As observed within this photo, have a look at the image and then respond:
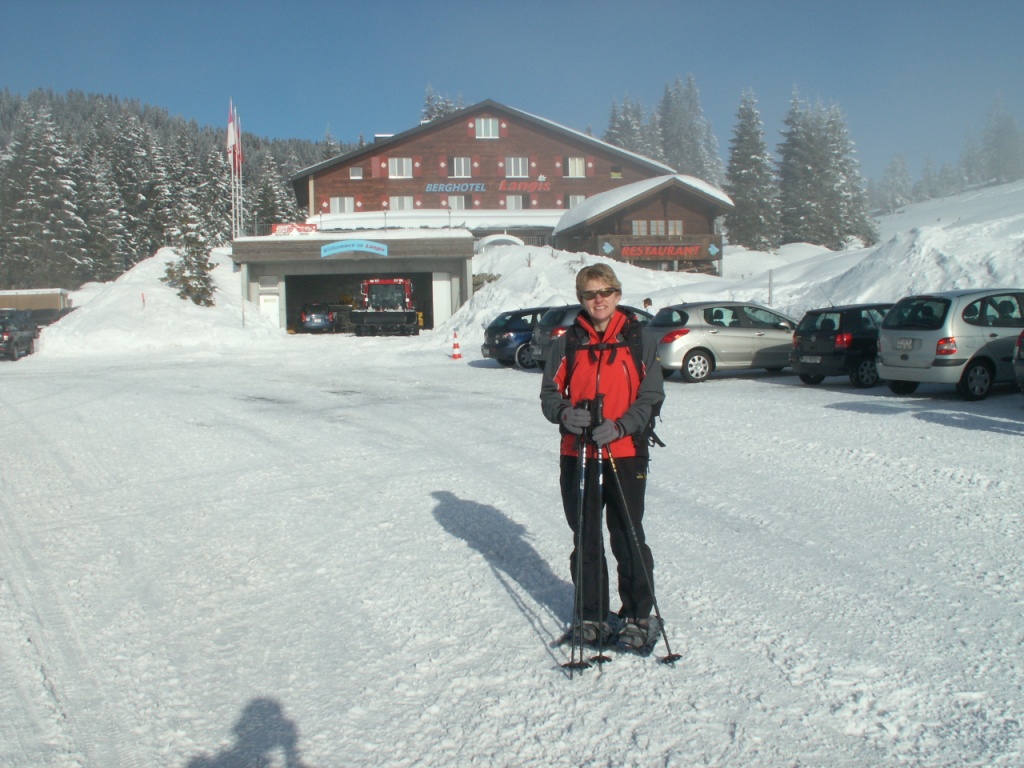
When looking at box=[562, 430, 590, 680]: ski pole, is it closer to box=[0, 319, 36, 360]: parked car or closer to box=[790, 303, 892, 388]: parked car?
box=[790, 303, 892, 388]: parked car

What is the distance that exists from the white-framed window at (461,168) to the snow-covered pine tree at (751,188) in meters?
20.0

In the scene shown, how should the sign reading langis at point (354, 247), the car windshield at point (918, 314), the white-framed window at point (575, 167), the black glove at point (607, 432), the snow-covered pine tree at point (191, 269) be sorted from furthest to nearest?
1. the white-framed window at point (575, 167)
2. the sign reading langis at point (354, 247)
3. the snow-covered pine tree at point (191, 269)
4. the car windshield at point (918, 314)
5. the black glove at point (607, 432)

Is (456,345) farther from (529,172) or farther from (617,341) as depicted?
(529,172)

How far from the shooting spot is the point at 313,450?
389 inches

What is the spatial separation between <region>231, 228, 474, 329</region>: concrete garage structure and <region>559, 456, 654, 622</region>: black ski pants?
1433 inches

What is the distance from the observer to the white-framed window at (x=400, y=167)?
5916 cm

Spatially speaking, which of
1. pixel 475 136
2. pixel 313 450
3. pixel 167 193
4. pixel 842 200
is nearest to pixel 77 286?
pixel 167 193

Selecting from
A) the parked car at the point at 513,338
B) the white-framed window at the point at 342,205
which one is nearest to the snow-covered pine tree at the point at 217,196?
the white-framed window at the point at 342,205

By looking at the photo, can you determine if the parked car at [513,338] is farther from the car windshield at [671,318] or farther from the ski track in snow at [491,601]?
the ski track in snow at [491,601]

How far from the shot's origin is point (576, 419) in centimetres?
386

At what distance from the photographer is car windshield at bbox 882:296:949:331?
1274 centimetres

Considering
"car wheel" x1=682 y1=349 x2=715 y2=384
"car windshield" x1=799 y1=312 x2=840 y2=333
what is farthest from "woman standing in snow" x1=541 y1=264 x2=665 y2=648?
"car wheel" x1=682 y1=349 x2=715 y2=384

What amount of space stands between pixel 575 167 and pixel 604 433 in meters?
58.4

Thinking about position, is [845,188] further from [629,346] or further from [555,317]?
[629,346]
